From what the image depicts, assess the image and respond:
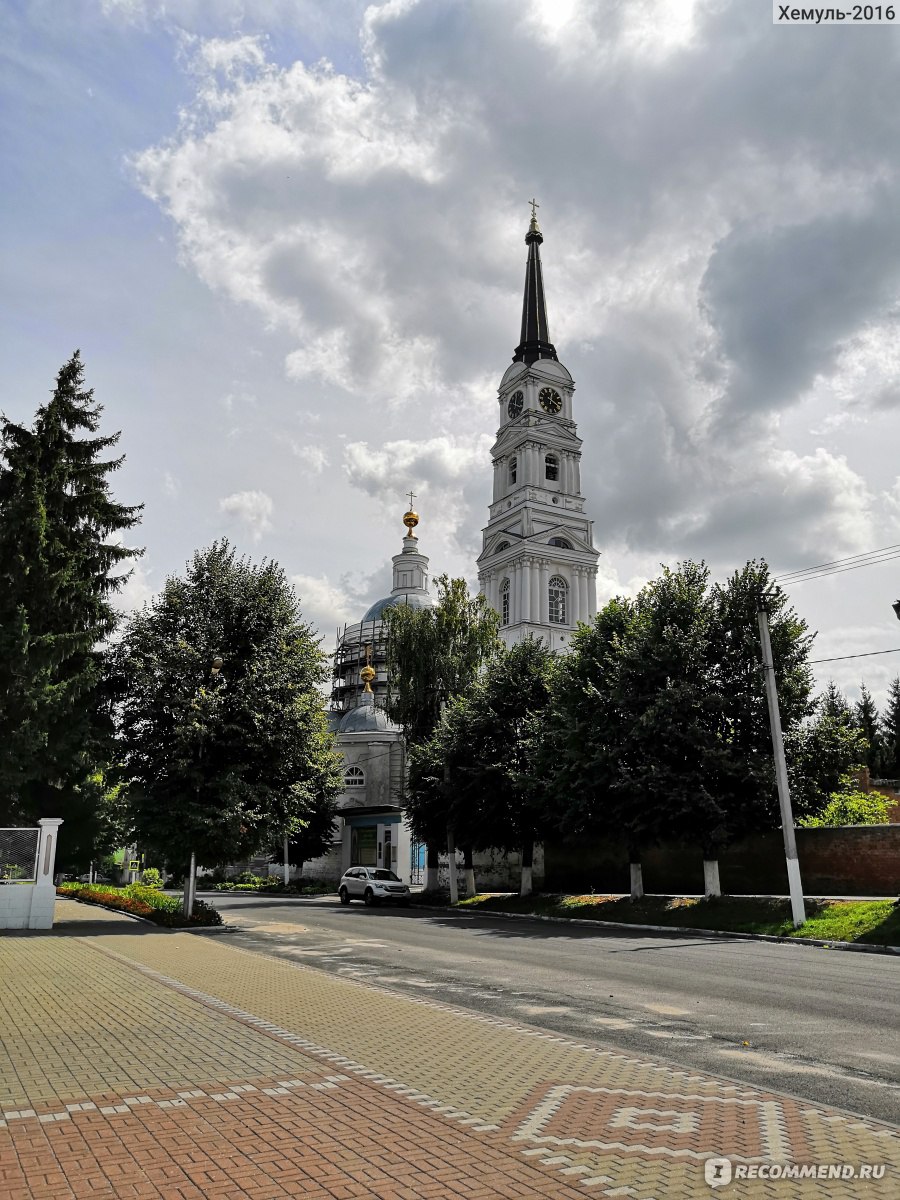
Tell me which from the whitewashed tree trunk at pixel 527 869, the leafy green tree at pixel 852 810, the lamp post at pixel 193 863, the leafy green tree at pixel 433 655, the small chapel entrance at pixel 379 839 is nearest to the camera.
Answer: the lamp post at pixel 193 863

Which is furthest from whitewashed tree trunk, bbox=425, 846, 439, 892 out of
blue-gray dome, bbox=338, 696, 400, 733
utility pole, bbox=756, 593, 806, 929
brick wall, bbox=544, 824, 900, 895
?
utility pole, bbox=756, 593, 806, 929

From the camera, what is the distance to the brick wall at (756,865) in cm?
2455

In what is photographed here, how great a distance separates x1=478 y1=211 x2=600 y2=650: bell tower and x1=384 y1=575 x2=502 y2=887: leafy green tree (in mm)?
25126

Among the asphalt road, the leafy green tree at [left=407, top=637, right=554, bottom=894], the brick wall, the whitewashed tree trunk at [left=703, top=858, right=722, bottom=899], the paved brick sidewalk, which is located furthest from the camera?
the leafy green tree at [left=407, top=637, right=554, bottom=894]

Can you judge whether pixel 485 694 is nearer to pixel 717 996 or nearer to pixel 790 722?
pixel 790 722

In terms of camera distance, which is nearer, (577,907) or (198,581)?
(198,581)

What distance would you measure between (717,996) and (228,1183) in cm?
875

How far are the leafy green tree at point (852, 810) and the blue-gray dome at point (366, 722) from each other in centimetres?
3196

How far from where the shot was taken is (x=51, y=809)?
2555 centimetres

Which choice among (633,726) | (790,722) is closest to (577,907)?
(633,726)

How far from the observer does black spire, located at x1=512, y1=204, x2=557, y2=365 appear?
75.0m

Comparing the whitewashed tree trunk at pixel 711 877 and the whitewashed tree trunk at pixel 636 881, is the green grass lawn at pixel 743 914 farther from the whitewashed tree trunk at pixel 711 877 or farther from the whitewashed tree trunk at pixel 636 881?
the whitewashed tree trunk at pixel 711 877

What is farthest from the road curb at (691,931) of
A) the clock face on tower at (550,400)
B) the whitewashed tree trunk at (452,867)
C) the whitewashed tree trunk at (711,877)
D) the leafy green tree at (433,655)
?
the clock face on tower at (550,400)

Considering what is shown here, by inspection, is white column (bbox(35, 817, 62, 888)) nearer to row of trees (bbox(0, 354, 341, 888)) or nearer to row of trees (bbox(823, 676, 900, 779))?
row of trees (bbox(0, 354, 341, 888))
